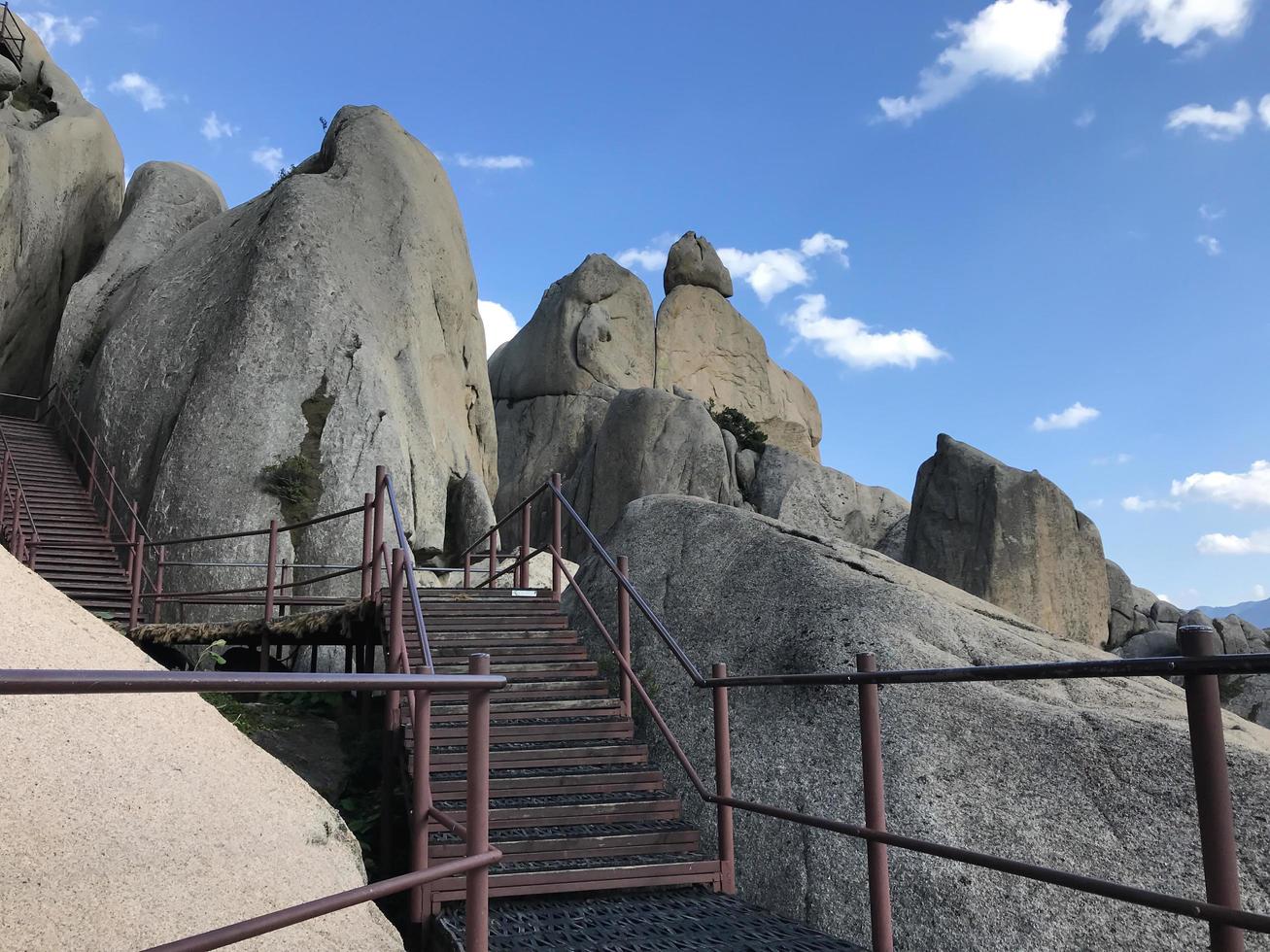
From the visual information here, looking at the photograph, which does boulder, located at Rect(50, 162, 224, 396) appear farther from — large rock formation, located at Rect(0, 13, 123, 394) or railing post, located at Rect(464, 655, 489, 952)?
railing post, located at Rect(464, 655, 489, 952)

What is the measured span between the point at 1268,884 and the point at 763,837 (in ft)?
7.51

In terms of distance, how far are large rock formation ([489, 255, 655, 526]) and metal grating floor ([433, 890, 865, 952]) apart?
83.5 ft

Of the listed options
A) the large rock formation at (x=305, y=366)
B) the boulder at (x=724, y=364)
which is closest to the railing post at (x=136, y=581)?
the large rock formation at (x=305, y=366)

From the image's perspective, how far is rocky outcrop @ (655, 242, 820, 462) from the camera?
37.1m

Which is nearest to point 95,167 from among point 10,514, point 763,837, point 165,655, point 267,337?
point 267,337

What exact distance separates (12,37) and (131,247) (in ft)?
29.6

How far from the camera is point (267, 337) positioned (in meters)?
17.3

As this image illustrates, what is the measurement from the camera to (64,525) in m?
15.9

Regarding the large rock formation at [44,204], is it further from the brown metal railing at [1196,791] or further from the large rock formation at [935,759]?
the brown metal railing at [1196,791]

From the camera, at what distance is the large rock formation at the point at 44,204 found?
22.8 meters

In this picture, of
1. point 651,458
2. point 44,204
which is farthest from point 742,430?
point 44,204

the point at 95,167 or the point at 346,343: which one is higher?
the point at 95,167

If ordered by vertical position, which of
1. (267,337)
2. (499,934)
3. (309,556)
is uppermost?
(267,337)

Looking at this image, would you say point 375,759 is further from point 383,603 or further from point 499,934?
point 499,934
